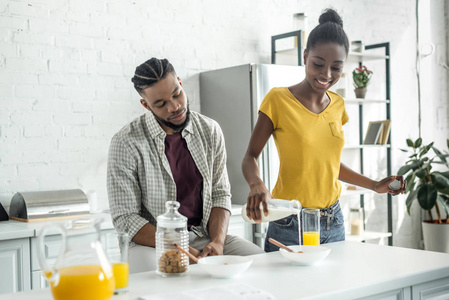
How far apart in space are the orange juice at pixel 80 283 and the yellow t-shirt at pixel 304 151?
1031mm

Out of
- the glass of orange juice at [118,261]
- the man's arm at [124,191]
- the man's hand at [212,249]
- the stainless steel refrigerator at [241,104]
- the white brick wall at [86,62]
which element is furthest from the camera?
the stainless steel refrigerator at [241,104]

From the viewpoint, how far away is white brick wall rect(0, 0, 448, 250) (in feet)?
10.6

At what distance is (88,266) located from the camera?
1300 mm

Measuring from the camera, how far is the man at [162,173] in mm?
2154

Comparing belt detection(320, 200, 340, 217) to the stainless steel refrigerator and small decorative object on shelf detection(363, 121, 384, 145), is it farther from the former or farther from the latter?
small decorative object on shelf detection(363, 121, 384, 145)

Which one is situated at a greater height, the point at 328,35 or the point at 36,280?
the point at 328,35

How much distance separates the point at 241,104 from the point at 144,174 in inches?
64.4

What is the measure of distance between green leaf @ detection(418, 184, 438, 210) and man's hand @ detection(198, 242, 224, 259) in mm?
2858

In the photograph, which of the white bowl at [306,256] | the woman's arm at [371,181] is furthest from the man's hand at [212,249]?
the woman's arm at [371,181]

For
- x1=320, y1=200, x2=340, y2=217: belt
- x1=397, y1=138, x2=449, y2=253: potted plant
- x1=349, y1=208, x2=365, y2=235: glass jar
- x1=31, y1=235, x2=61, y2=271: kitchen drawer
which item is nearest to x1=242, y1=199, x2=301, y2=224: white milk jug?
x1=320, y1=200, x2=340, y2=217: belt

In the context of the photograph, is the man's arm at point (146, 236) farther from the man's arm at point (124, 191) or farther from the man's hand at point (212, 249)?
the man's hand at point (212, 249)

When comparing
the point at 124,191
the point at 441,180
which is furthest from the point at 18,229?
the point at 441,180

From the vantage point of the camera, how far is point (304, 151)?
7.10 feet

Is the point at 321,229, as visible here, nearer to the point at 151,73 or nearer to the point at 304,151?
the point at 304,151
